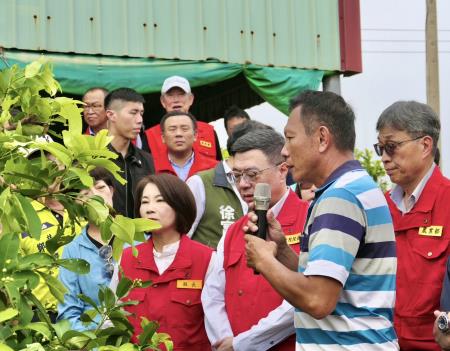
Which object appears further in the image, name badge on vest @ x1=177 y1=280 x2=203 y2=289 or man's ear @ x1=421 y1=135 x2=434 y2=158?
name badge on vest @ x1=177 y1=280 x2=203 y2=289

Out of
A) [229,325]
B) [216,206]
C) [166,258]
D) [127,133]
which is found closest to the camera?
[229,325]

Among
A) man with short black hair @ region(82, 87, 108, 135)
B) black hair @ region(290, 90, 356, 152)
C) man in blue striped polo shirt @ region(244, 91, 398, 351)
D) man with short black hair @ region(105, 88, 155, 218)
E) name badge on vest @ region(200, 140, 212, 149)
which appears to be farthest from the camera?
man with short black hair @ region(82, 87, 108, 135)

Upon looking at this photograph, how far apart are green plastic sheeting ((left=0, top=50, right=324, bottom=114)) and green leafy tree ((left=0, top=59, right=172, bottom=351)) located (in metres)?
7.25

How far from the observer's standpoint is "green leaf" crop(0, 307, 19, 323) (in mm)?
2385

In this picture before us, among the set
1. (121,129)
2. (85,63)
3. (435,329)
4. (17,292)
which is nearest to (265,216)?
(435,329)

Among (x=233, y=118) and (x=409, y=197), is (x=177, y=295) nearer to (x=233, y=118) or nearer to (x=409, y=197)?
(x=409, y=197)

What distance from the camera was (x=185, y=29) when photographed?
11047 millimetres

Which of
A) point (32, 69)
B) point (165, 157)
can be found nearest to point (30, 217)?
point (32, 69)

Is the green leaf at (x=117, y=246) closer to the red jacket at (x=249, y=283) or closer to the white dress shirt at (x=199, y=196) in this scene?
the red jacket at (x=249, y=283)

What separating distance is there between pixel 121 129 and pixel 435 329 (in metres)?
3.88

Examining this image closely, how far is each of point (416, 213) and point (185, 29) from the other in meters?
6.73

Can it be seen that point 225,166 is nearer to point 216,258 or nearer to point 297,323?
point 216,258

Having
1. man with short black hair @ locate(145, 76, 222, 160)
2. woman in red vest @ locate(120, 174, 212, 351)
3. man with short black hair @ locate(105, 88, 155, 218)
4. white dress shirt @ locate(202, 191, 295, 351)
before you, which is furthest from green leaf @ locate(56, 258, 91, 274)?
man with short black hair @ locate(145, 76, 222, 160)

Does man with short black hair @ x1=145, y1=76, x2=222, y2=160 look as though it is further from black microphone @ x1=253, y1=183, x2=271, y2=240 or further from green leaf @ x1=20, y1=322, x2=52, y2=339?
green leaf @ x1=20, y1=322, x2=52, y2=339
